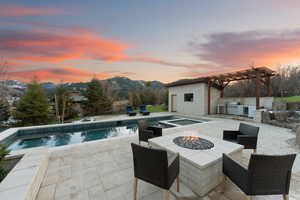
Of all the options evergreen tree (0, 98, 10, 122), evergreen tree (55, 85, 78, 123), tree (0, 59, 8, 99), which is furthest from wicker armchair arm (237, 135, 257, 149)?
evergreen tree (0, 98, 10, 122)

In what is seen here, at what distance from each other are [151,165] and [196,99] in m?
10.3

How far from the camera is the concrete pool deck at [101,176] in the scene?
1.91 metres

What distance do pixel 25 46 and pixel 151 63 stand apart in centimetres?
857

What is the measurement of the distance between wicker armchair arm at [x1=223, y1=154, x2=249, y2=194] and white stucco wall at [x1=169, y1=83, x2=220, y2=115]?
934 cm

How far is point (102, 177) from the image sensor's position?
2408 mm

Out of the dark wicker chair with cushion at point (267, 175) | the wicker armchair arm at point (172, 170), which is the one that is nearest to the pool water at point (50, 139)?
the wicker armchair arm at point (172, 170)

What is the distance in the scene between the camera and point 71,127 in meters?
7.30

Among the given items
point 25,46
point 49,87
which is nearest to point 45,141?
point 25,46

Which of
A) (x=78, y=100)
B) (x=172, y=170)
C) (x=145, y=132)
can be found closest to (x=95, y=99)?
(x=78, y=100)

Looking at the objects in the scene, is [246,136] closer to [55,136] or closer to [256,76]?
[256,76]

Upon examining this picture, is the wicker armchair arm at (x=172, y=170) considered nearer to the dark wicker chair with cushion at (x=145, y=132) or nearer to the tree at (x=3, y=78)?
the dark wicker chair with cushion at (x=145, y=132)

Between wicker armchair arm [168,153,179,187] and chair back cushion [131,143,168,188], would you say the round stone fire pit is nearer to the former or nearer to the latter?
wicker armchair arm [168,153,179,187]

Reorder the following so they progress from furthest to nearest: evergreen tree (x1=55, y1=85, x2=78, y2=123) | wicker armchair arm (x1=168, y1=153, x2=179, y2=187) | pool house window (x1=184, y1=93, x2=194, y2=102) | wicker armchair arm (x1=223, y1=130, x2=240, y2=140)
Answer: evergreen tree (x1=55, y1=85, x2=78, y2=123)
pool house window (x1=184, y1=93, x2=194, y2=102)
wicker armchair arm (x1=223, y1=130, x2=240, y2=140)
wicker armchair arm (x1=168, y1=153, x2=179, y2=187)

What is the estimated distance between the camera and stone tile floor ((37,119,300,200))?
6.26 ft
